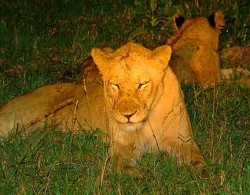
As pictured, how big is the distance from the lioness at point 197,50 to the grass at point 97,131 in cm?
25

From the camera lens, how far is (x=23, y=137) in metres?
4.98

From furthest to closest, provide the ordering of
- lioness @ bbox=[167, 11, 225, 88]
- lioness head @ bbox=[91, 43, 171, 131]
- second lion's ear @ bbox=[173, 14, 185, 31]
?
second lion's ear @ bbox=[173, 14, 185, 31]
lioness @ bbox=[167, 11, 225, 88]
lioness head @ bbox=[91, 43, 171, 131]

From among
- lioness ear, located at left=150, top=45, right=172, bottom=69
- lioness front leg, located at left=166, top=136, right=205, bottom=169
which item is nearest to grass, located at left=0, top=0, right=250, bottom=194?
lioness front leg, located at left=166, top=136, right=205, bottom=169

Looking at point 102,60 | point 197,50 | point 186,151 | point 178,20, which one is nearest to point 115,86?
point 102,60

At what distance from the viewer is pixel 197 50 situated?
617 cm

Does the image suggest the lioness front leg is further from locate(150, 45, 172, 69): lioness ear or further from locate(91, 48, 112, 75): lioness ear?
locate(91, 48, 112, 75): lioness ear

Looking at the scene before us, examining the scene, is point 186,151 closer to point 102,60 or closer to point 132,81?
point 132,81

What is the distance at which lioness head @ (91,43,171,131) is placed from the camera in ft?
13.8

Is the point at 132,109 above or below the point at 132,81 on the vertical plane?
below

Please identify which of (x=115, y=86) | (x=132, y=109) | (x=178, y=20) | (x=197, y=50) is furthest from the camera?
(x=178, y=20)

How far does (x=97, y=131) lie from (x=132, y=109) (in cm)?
74

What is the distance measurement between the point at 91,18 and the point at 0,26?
93cm

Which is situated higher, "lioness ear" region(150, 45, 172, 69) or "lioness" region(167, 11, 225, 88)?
"lioness ear" region(150, 45, 172, 69)

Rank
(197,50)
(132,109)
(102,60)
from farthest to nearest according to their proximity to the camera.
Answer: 1. (197,50)
2. (102,60)
3. (132,109)
